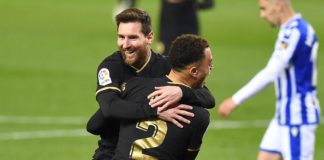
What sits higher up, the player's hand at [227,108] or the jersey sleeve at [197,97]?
the jersey sleeve at [197,97]

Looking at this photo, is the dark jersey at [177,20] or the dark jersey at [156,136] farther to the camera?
the dark jersey at [177,20]

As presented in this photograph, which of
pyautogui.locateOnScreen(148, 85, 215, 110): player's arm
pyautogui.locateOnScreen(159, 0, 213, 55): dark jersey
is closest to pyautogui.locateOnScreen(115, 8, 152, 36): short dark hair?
pyautogui.locateOnScreen(148, 85, 215, 110): player's arm

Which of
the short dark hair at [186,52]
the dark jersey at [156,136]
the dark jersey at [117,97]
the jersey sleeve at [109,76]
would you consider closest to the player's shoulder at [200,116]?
the dark jersey at [156,136]

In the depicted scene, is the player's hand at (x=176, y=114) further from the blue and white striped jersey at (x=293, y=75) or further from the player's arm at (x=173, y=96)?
the blue and white striped jersey at (x=293, y=75)

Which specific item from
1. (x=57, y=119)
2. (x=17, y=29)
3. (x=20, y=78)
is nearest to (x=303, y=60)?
(x=57, y=119)

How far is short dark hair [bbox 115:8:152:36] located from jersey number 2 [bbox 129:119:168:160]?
0.86 meters

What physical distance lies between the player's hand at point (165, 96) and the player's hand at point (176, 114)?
4cm

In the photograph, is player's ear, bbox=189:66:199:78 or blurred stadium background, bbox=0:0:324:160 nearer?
player's ear, bbox=189:66:199:78

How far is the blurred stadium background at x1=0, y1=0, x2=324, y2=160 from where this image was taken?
1569cm

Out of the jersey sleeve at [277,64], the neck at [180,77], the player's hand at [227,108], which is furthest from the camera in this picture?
the jersey sleeve at [277,64]

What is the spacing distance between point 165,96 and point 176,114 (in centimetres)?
15

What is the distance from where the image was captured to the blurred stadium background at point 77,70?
15692 mm

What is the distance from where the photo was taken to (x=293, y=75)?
10766 millimetres

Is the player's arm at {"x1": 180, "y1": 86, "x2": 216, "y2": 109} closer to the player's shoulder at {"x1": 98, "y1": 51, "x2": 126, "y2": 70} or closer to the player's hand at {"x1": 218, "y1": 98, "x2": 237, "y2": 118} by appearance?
the player's shoulder at {"x1": 98, "y1": 51, "x2": 126, "y2": 70}
